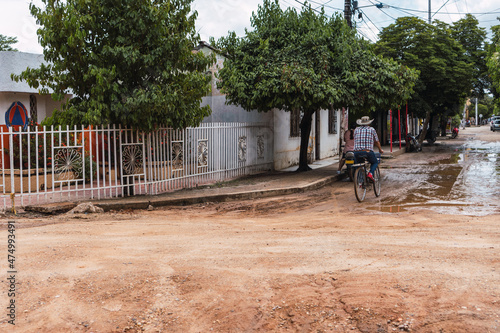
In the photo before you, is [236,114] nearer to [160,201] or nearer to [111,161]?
[111,161]

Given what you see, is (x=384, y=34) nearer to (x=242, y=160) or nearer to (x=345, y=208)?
(x=242, y=160)

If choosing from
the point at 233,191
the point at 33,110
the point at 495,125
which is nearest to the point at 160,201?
the point at 233,191

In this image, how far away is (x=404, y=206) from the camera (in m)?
10.1

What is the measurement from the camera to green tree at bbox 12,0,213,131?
9578 mm

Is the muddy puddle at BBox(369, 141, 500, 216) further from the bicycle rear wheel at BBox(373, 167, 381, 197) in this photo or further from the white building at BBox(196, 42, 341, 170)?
the white building at BBox(196, 42, 341, 170)

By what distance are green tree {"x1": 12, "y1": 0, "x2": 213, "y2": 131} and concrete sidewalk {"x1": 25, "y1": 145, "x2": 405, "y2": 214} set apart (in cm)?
159

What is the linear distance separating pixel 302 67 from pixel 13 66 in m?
8.70

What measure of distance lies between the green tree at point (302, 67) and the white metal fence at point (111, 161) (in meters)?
1.54

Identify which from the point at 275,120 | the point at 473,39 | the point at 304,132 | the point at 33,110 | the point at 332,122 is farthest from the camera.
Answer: the point at 473,39

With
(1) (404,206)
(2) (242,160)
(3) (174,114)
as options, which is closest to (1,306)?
(3) (174,114)

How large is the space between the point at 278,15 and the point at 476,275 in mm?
11192

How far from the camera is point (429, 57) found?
91.9 feet

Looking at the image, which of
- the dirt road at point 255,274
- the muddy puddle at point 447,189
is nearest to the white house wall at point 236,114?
the muddy puddle at point 447,189

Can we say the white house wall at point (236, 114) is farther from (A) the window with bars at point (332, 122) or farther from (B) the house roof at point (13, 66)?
(A) the window with bars at point (332, 122)
